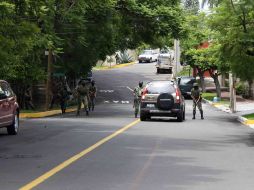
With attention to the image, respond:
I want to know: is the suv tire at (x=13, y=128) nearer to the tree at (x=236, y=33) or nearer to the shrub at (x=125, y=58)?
the tree at (x=236, y=33)

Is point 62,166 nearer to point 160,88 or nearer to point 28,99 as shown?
point 160,88

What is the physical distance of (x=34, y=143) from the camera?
53.1ft

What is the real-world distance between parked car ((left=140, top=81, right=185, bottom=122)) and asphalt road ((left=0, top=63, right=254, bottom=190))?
3.01 metres

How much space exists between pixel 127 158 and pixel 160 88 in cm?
1300

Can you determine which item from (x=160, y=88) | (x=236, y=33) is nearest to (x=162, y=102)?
(x=160, y=88)

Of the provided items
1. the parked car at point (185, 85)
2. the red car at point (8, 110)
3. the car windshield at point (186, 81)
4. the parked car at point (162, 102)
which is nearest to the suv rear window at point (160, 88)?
the parked car at point (162, 102)

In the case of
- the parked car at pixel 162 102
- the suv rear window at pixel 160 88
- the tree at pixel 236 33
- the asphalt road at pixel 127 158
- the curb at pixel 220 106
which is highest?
the tree at pixel 236 33

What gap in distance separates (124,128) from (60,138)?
167 inches

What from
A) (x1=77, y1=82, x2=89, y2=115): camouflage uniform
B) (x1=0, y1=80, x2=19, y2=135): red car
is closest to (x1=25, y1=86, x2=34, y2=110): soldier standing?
(x1=77, y1=82, x2=89, y2=115): camouflage uniform

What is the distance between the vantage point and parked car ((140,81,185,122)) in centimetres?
2514

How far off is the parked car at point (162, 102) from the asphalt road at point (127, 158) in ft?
9.88

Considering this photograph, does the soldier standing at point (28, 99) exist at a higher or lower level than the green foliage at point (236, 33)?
lower

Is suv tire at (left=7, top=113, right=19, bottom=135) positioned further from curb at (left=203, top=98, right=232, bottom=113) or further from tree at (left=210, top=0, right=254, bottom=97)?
curb at (left=203, top=98, right=232, bottom=113)

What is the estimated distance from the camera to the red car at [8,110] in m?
17.9
